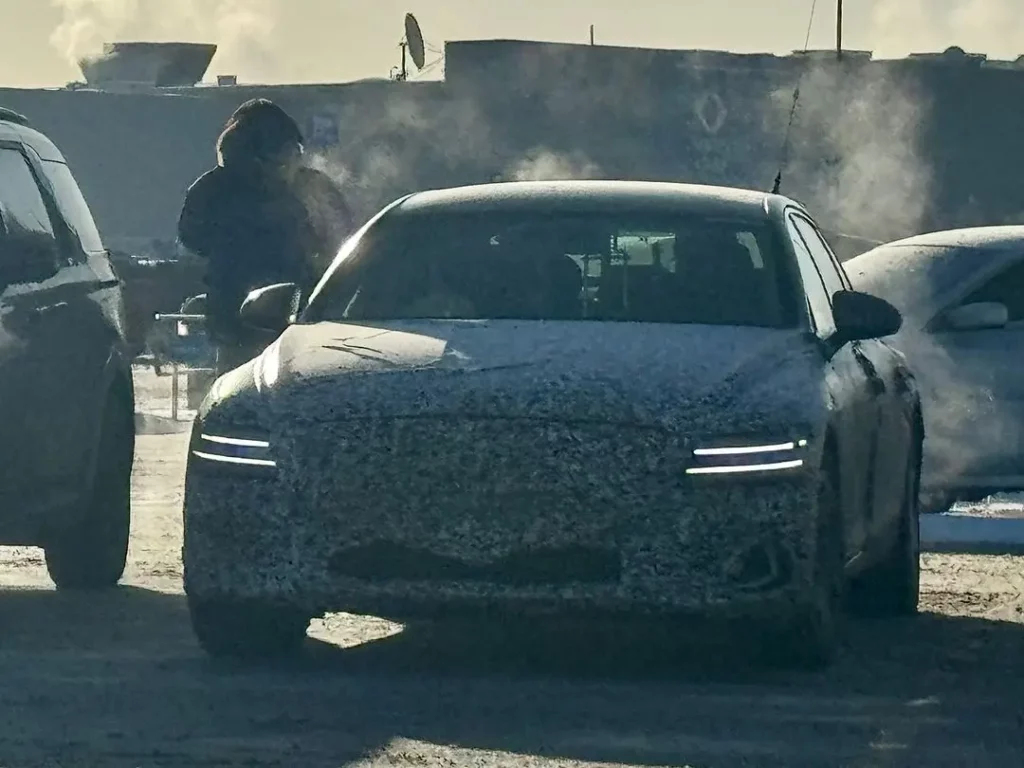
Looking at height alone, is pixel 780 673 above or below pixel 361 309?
below

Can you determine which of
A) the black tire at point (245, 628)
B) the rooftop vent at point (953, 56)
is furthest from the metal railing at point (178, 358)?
the rooftop vent at point (953, 56)

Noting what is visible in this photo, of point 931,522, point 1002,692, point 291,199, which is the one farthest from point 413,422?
point 931,522

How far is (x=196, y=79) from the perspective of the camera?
83.8m

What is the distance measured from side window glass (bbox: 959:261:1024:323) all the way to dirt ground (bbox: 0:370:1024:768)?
4.56 m

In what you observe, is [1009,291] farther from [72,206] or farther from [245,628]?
[245,628]

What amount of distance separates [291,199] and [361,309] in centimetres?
339

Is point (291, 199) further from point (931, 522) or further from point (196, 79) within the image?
point (196, 79)

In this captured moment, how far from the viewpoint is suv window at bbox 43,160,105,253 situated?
1084 cm

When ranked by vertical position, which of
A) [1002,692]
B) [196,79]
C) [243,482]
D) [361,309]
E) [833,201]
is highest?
[196,79]

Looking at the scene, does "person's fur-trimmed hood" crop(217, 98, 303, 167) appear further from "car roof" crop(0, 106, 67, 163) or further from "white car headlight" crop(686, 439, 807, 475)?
"white car headlight" crop(686, 439, 807, 475)

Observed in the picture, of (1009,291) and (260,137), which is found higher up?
(260,137)

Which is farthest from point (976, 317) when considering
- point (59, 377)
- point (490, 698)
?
point (490, 698)

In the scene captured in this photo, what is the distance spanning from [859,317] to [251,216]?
4062 millimetres

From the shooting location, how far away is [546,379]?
7809mm
